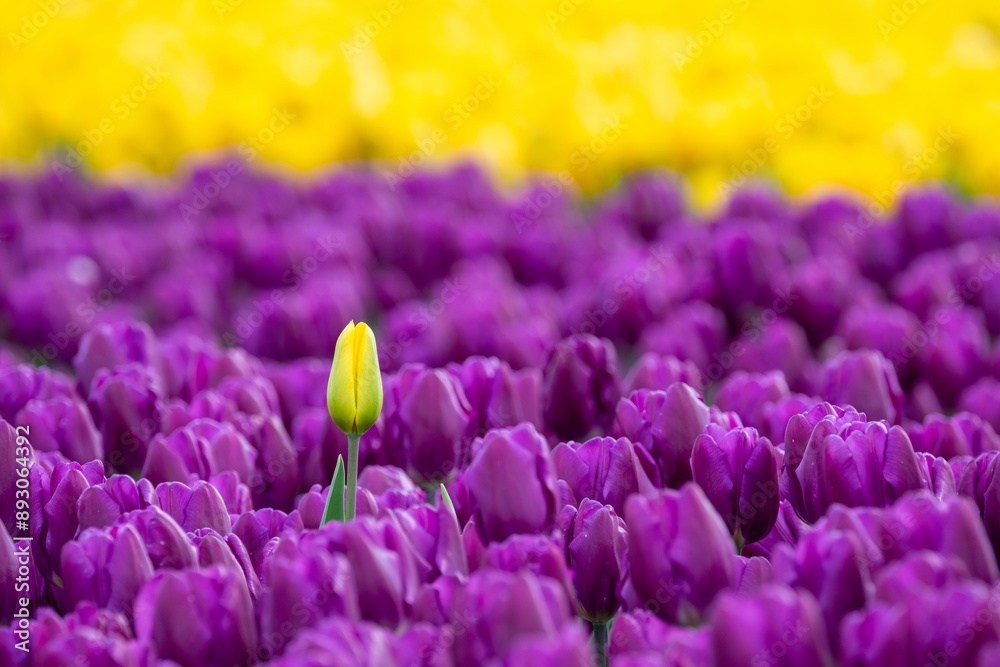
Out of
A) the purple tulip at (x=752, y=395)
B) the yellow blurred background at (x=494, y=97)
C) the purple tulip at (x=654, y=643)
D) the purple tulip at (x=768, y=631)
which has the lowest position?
the purple tulip at (x=654, y=643)

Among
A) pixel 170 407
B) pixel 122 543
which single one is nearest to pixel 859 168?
pixel 170 407

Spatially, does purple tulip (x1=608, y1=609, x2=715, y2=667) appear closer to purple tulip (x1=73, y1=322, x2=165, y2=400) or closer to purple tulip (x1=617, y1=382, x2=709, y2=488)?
purple tulip (x1=617, y1=382, x2=709, y2=488)

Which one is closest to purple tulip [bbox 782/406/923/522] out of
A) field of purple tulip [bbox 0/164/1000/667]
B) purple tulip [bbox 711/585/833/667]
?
field of purple tulip [bbox 0/164/1000/667]

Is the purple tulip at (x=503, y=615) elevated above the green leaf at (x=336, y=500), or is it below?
below

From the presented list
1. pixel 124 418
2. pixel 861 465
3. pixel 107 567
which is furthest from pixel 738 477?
pixel 124 418

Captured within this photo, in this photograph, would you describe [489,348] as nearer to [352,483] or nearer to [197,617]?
[352,483]

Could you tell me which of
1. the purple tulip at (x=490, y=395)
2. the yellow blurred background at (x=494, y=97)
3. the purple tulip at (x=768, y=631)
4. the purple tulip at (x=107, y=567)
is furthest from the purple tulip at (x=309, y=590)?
the yellow blurred background at (x=494, y=97)

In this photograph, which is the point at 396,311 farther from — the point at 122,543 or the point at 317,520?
the point at 122,543

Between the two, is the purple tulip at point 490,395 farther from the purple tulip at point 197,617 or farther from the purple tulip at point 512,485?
the purple tulip at point 197,617
